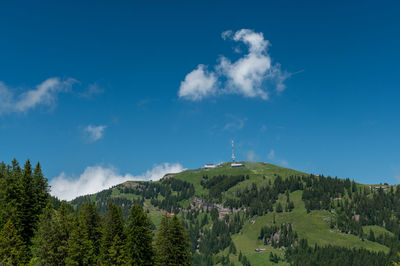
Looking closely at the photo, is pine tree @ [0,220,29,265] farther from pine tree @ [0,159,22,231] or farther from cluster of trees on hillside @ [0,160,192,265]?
pine tree @ [0,159,22,231]

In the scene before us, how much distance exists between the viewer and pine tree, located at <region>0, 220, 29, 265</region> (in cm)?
6800

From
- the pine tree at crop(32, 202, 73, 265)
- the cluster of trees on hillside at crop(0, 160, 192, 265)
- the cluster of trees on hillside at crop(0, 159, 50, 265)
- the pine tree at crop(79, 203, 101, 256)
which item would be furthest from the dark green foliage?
the cluster of trees on hillside at crop(0, 159, 50, 265)

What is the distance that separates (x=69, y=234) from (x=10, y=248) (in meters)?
11.3

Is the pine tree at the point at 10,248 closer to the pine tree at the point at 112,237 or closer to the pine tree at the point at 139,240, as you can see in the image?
the pine tree at the point at 112,237

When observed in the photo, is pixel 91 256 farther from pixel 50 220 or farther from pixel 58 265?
pixel 50 220

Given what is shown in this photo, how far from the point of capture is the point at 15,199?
80.4 meters

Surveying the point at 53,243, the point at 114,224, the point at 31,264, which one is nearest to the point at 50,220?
the point at 53,243

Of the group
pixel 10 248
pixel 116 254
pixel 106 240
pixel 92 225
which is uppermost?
pixel 92 225

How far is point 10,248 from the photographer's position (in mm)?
68938

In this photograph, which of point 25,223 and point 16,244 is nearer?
point 16,244

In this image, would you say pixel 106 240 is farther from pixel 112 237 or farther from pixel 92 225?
pixel 92 225

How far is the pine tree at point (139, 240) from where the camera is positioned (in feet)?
247

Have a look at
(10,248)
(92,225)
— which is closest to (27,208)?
(10,248)

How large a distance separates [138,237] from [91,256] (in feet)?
34.1
